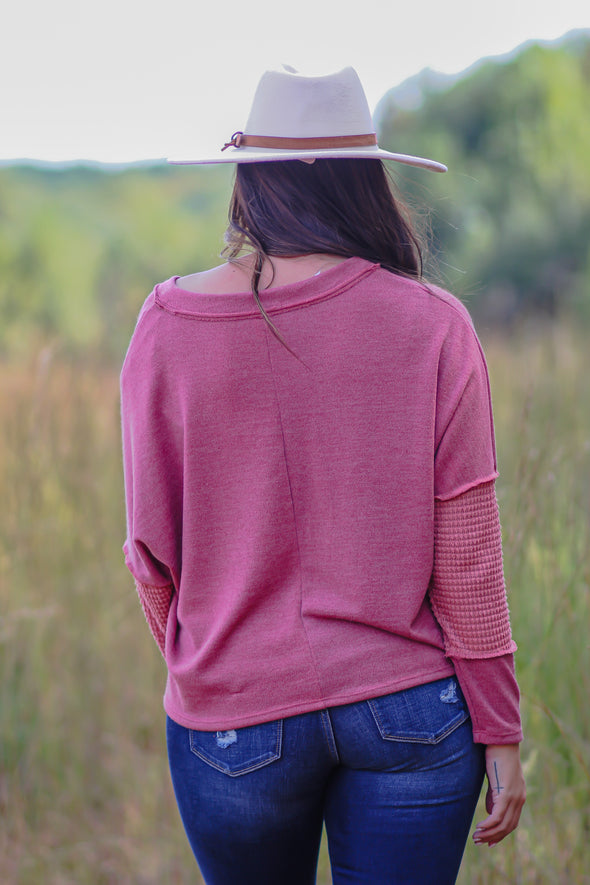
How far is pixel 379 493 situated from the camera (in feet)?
3.21

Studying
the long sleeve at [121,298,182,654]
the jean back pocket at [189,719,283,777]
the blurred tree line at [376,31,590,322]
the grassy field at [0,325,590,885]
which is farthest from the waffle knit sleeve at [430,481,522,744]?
the blurred tree line at [376,31,590,322]

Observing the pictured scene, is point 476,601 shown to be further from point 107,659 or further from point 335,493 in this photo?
point 107,659

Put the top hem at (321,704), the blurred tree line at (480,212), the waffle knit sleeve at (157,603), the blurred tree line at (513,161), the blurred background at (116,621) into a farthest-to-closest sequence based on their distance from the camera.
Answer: the blurred tree line at (513,161)
the blurred tree line at (480,212)
the blurred background at (116,621)
the waffle knit sleeve at (157,603)
the top hem at (321,704)

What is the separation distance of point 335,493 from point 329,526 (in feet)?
0.13

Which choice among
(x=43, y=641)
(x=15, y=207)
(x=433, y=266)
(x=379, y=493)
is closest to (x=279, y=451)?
(x=379, y=493)

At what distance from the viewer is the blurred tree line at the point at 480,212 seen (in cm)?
1259

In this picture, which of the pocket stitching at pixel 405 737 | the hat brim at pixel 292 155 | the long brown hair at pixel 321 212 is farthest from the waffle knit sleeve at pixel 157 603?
the hat brim at pixel 292 155

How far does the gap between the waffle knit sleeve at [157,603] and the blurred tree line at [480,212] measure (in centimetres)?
761

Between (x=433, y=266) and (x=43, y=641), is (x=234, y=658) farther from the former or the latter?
(x=43, y=641)

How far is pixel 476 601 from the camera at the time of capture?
100cm

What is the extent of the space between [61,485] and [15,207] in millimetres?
12602

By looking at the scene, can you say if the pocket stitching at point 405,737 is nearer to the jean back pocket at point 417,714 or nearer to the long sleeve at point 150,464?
the jean back pocket at point 417,714

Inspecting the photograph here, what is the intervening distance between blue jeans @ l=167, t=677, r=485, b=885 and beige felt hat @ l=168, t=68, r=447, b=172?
0.64 metres

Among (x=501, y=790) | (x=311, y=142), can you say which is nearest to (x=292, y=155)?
(x=311, y=142)
